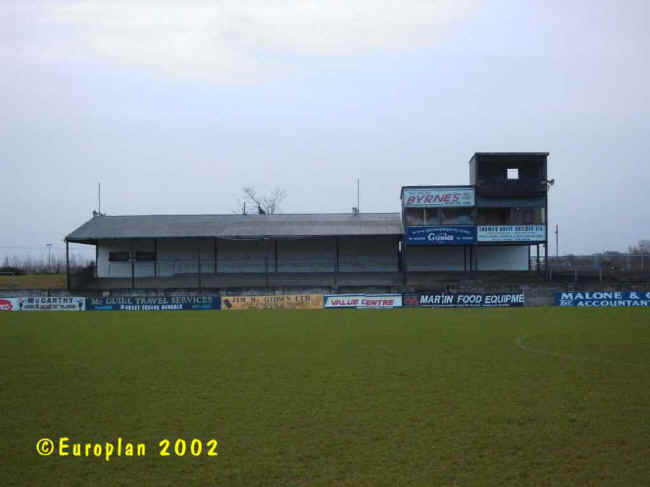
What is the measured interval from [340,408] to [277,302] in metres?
27.4

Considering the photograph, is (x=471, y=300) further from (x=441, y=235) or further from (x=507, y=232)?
(x=507, y=232)

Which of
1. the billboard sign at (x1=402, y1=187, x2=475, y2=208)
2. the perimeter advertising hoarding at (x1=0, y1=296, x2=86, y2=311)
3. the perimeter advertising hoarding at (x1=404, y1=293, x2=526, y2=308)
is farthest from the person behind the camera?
the billboard sign at (x1=402, y1=187, x2=475, y2=208)

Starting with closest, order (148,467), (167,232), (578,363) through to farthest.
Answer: (148,467) < (578,363) < (167,232)

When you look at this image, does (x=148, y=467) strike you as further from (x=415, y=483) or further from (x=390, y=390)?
(x=390, y=390)

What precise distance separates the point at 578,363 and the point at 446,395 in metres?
5.26

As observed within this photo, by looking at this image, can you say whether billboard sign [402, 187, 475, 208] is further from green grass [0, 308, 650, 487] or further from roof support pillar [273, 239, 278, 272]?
green grass [0, 308, 650, 487]

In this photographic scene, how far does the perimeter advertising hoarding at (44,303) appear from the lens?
37.0 metres

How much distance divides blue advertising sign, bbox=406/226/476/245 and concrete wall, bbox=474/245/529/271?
13.1 feet

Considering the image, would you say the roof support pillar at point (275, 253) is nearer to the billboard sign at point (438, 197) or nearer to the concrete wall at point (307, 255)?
the concrete wall at point (307, 255)

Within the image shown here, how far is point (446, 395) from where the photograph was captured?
1020cm

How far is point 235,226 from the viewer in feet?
162

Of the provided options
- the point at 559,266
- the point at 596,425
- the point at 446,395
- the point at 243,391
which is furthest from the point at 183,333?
the point at 559,266

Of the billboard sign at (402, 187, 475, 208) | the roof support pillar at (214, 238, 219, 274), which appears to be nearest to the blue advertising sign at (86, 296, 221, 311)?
the roof support pillar at (214, 238, 219, 274)

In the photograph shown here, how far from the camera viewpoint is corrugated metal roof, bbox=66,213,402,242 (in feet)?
151
